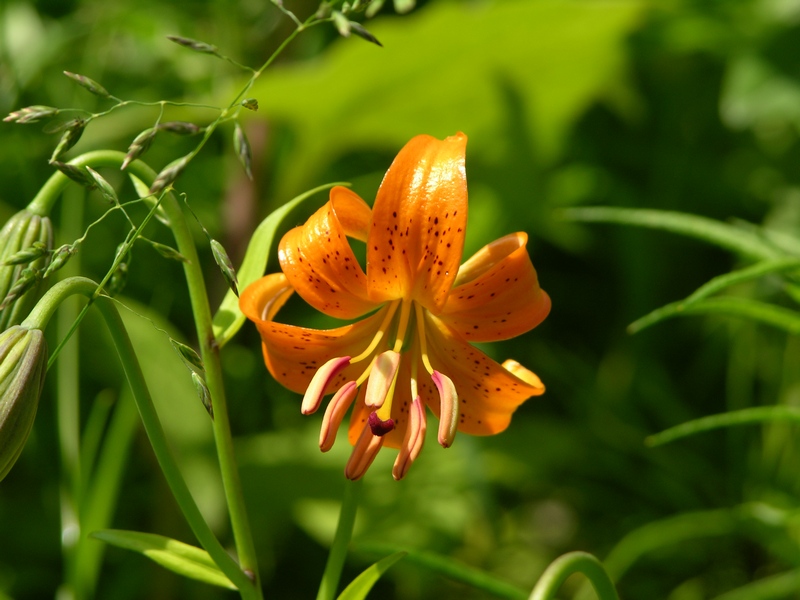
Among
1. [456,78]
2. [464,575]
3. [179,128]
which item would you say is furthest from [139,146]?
[456,78]

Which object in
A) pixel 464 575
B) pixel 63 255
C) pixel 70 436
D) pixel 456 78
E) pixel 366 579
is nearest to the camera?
pixel 63 255

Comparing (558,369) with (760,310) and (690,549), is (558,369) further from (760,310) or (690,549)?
(760,310)

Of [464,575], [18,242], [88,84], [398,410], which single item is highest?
[88,84]

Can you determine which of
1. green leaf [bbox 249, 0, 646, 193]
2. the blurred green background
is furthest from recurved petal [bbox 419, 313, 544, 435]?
green leaf [bbox 249, 0, 646, 193]

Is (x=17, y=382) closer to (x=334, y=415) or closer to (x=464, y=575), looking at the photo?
(x=334, y=415)

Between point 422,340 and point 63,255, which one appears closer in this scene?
point 63,255
